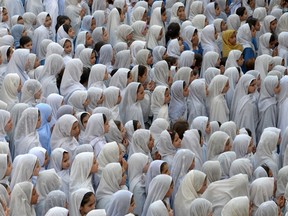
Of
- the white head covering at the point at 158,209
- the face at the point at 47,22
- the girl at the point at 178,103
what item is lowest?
the girl at the point at 178,103

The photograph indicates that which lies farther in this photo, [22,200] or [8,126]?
[8,126]

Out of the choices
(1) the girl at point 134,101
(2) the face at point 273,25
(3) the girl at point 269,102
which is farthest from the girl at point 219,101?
(2) the face at point 273,25

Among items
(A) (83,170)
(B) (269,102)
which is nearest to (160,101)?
(B) (269,102)

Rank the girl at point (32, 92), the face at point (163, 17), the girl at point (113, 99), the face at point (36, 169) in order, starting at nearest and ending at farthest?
the face at point (36, 169)
the girl at point (32, 92)
the girl at point (113, 99)
the face at point (163, 17)

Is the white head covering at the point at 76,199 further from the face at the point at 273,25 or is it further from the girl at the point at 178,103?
the face at the point at 273,25

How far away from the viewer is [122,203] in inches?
480

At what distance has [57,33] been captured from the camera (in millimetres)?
18609

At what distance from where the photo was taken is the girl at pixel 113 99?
15.5 m

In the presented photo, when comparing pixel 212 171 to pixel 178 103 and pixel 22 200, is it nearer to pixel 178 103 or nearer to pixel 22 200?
pixel 22 200

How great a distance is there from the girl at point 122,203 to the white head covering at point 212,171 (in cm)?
148

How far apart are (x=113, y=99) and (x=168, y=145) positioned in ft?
5.84

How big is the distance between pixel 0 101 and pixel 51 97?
809 millimetres

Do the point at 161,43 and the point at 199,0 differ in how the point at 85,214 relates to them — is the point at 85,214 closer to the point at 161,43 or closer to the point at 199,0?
the point at 161,43

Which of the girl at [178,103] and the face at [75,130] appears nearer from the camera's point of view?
the face at [75,130]
